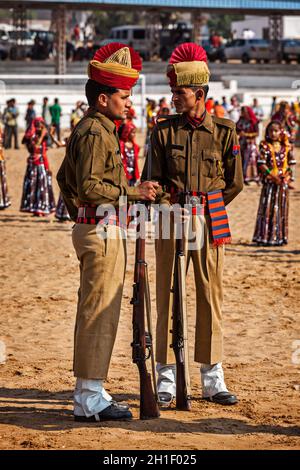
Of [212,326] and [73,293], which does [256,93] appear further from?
[212,326]

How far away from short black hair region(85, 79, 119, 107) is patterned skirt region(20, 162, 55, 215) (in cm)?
1176

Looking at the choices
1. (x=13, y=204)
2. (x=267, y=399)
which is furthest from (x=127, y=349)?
(x=13, y=204)

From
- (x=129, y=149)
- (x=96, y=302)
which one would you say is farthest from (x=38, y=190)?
(x=96, y=302)

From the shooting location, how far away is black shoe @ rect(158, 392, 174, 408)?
22.3 ft

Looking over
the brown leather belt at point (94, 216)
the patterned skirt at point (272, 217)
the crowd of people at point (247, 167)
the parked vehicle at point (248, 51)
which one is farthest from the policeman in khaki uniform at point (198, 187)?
the parked vehicle at point (248, 51)

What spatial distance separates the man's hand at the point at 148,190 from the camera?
6.34 m

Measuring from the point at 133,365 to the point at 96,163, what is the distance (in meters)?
2.21

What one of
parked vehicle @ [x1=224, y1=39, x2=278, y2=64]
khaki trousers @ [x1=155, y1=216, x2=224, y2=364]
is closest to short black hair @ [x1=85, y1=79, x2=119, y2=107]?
khaki trousers @ [x1=155, y1=216, x2=224, y2=364]

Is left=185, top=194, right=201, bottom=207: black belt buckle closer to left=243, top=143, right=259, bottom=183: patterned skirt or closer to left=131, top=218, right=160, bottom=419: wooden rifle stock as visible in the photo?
left=131, top=218, right=160, bottom=419: wooden rifle stock

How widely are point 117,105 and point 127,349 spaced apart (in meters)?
2.66

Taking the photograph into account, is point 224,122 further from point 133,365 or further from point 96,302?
point 133,365

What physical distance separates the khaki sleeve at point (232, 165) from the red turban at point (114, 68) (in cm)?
79

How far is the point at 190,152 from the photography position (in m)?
6.80

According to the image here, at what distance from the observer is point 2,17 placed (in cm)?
9994
